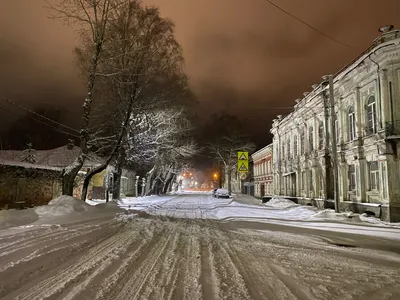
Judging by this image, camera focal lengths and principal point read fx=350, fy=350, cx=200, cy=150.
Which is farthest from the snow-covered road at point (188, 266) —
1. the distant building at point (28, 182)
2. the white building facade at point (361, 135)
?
the white building facade at point (361, 135)

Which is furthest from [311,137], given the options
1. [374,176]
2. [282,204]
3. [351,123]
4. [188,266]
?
[188,266]

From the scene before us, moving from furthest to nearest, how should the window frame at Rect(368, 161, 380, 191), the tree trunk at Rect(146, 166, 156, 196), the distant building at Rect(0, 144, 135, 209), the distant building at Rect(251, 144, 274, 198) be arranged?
the distant building at Rect(251, 144, 274, 198), the tree trunk at Rect(146, 166, 156, 196), the window frame at Rect(368, 161, 380, 191), the distant building at Rect(0, 144, 135, 209)

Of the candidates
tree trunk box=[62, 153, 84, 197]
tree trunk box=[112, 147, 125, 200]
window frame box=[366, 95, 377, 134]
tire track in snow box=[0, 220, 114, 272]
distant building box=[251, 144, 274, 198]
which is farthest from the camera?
distant building box=[251, 144, 274, 198]

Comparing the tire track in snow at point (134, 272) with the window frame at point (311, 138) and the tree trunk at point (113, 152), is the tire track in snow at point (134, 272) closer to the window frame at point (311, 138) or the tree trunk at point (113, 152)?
the tree trunk at point (113, 152)

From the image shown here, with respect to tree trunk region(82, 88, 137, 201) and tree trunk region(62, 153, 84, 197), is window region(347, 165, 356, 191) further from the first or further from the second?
tree trunk region(62, 153, 84, 197)

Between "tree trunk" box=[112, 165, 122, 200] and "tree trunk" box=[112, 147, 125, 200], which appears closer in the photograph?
"tree trunk" box=[112, 147, 125, 200]

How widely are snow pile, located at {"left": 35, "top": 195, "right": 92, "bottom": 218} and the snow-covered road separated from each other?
12.4 feet

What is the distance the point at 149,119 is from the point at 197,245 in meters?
17.1

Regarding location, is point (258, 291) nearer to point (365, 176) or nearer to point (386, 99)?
point (386, 99)

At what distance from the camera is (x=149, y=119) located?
25.3 metres

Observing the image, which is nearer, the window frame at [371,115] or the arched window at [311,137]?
the window frame at [371,115]

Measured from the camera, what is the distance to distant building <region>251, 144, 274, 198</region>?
49.0 meters

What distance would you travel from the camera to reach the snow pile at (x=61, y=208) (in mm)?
15038

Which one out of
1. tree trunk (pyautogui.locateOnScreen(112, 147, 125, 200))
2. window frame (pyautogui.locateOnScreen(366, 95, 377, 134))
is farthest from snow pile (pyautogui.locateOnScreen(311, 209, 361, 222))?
tree trunk (pyautogui.locateOnScreen(112, 147, 125, 200))
